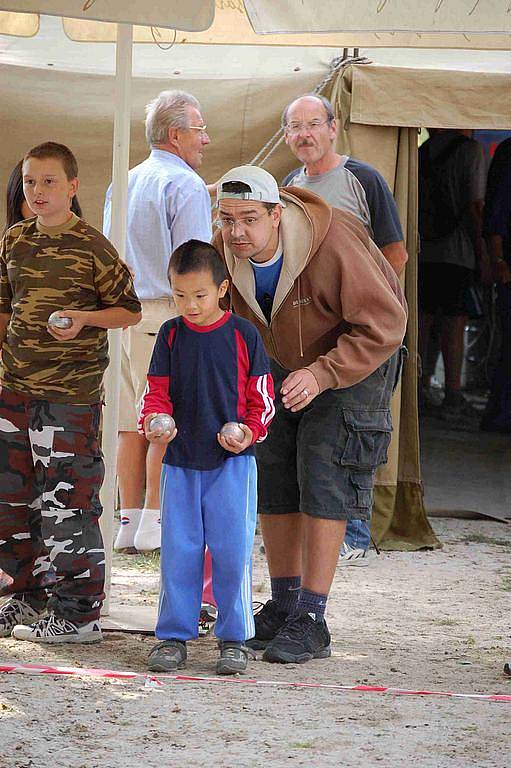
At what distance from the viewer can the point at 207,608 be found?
4.62 meters

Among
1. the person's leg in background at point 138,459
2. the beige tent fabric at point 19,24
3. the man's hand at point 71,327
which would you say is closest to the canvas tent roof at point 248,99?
the beige tent fabric at point 19,24

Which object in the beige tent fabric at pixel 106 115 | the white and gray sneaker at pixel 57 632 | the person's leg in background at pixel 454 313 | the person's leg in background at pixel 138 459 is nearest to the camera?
the white and gray sneaker at pixel 57 632

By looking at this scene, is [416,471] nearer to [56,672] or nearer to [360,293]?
A: [360,293]

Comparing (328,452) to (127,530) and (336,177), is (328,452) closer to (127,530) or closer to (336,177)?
(336,177)

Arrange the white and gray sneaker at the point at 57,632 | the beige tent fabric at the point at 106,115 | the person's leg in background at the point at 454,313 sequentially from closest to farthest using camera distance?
the white and gray sneaker at the point at 57,632 → the beige tent fabric at the point at 106,115 → the person's leg in background at the point at 454,313

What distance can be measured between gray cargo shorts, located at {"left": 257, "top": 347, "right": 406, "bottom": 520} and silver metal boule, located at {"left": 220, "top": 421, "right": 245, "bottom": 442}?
44cm

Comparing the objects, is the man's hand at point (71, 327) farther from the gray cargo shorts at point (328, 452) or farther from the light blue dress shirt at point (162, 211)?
the light blue dress shirt at point (162, 211)

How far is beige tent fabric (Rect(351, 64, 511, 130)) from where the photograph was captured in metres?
6.20

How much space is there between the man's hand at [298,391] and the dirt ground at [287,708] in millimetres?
810

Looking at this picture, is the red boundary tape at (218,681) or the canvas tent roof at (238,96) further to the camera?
the canvas tent roof at (238,96)

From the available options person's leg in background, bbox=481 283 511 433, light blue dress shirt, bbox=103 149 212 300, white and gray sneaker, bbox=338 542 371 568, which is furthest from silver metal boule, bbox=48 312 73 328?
person's leg in background, bbox=481 283 511 433

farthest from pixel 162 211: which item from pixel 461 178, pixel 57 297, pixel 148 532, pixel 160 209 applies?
pixel 461 178

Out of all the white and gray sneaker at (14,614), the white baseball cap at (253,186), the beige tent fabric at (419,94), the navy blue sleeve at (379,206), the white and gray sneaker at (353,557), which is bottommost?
the white and gray sneaker at (353,557)

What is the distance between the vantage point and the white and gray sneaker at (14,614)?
434cm
